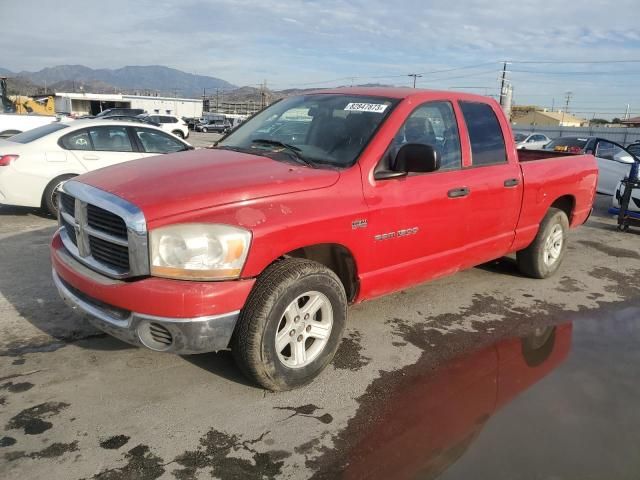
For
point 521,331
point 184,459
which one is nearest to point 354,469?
point 184,459

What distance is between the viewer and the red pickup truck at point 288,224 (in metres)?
2.77

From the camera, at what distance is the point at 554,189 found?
17.7 feet

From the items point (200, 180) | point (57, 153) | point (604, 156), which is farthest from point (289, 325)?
point (604, 156)

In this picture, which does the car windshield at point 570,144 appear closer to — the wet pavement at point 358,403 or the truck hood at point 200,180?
the wet pavement at point 358,403

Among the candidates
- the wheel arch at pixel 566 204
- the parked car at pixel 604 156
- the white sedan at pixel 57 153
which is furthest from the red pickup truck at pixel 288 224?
the parked car at pixel 604 156

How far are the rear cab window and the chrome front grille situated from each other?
2.87 m

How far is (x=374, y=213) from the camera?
3477 millimetres

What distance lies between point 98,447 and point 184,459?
0.46 m

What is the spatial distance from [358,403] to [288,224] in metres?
1.19

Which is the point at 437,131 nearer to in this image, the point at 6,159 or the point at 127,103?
the point at 6,159

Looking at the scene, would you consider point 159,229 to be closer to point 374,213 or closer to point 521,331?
point 374,213

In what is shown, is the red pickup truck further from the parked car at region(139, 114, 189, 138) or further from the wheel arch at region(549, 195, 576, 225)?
the parked car at region(139, 114, 189, 138)

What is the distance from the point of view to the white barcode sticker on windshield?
3883 millimetres

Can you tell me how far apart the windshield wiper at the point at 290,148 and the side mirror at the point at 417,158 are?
24.2 inches
